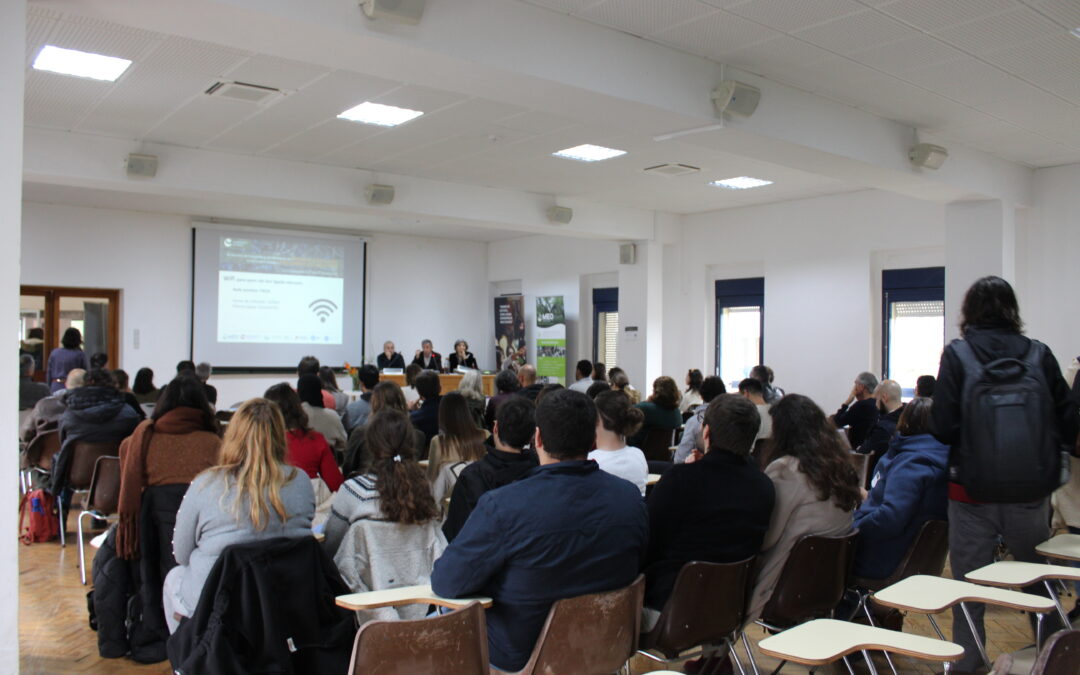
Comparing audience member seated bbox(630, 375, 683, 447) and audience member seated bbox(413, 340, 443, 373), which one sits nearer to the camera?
audience member seated bbox(630, 375, 683, 447)

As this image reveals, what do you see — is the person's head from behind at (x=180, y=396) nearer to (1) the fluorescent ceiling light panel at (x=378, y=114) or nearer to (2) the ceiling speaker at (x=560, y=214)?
(1) the fluorescent ceiling light panel at (x=378, y=114)

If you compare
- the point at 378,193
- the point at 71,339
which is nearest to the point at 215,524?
the point at 378,193

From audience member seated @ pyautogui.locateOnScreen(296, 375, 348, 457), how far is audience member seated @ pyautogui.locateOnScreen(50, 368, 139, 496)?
1.11 metres

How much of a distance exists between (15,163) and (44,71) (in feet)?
11.2

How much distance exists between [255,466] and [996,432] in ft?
8.25

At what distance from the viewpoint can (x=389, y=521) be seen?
2.89 meters

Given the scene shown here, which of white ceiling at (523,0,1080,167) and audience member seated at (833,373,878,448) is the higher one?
white ceiling at (523,0,1080,167)

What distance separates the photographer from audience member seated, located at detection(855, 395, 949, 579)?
10.9 ft

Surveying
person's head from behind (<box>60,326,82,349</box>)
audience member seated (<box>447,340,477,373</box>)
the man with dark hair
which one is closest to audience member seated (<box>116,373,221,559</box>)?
the man with dark hair

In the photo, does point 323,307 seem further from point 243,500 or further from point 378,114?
point 243,500

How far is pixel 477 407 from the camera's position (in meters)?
6.31

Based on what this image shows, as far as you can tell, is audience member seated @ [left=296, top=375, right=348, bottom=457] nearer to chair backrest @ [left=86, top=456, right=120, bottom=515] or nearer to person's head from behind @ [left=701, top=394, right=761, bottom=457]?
chair backrest @ [left=86, top=456, right=120, bottom=515]

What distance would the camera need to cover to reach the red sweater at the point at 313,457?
4086mm

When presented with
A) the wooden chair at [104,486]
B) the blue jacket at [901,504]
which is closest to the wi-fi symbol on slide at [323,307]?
the wooden chair at [104,486]
